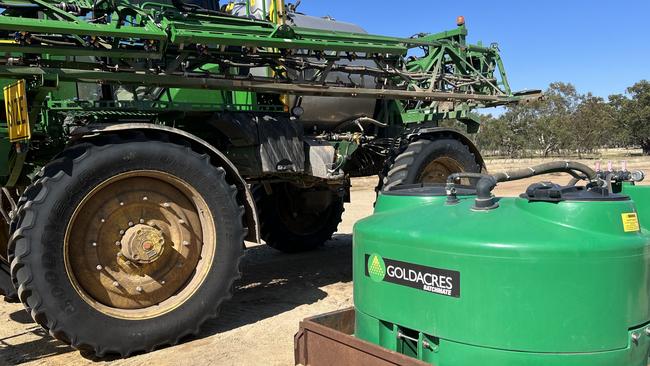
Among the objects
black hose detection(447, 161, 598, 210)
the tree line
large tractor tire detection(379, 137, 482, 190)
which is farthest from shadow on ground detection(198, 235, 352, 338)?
the tree line

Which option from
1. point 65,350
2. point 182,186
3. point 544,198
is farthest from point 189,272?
point 544,198

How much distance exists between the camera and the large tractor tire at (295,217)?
7812 mm

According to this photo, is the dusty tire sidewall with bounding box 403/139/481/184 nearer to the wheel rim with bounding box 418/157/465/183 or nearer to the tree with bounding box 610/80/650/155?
the wheel rim with bounding box 418/157/465/183

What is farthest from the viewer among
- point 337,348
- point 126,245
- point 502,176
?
point 126,245

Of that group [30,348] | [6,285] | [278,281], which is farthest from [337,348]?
[278,281]

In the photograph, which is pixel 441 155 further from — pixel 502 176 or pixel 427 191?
pixel 502 176

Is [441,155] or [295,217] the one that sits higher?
[441,155]

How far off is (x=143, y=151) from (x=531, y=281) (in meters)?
3.02

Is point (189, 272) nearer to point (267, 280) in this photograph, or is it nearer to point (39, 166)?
point (39, 166)

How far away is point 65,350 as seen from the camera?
4363mm

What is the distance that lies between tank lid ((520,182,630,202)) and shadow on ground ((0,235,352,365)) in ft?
10.0

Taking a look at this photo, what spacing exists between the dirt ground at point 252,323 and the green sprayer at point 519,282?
66.6 inches

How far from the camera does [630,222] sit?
2502 mm

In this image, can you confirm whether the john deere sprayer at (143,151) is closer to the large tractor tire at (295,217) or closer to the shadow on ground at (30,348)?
the shadow on ground at (30,348)
